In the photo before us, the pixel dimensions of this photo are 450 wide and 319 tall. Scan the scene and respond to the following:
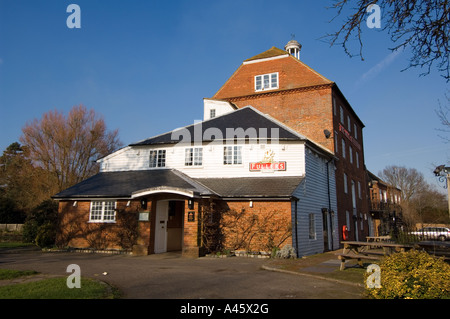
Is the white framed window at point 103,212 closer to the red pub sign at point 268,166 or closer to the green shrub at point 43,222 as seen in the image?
the green shrub at point 43,222

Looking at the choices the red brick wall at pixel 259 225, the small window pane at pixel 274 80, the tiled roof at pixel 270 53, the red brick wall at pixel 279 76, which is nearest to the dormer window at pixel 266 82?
the small window pane at pixel 274 80

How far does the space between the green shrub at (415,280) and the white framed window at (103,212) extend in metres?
13.4

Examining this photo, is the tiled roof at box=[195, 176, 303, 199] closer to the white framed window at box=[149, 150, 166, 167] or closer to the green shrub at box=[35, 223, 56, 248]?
the white framed window at box=[149, 150, 166, 167]

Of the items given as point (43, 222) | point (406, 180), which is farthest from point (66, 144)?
point (406, 180)

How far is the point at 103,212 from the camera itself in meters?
16.4

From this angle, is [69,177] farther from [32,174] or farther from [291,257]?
[291,257]

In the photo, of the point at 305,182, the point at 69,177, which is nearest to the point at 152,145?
the point at 305,182

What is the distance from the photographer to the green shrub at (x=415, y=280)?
5.43 m

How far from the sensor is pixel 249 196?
579 inches

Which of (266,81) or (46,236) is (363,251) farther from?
(266,81)

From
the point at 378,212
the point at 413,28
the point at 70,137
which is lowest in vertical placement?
the point at 378,212

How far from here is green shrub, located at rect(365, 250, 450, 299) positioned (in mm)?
5426

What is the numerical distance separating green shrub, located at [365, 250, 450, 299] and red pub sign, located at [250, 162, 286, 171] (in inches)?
421

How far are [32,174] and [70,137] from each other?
5.43 m
